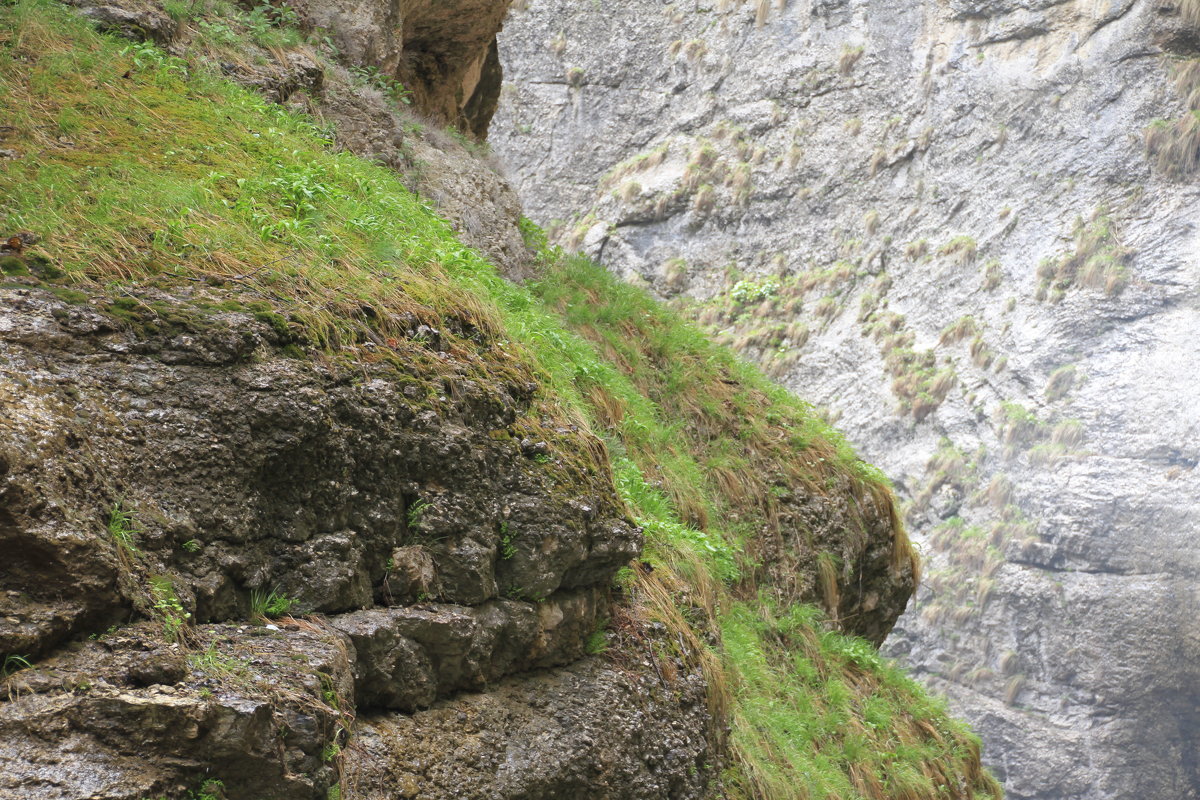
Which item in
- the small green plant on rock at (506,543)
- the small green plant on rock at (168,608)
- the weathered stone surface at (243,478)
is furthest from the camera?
the small green plant on rock at (506,543)

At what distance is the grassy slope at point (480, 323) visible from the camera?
353cm

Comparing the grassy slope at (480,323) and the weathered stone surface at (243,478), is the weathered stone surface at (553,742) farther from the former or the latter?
the grassy slope at (480,323)

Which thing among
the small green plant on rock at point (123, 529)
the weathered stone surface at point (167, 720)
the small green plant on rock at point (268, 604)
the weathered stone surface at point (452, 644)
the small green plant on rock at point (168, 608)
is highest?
the small green plant on rock at point (123, 529)

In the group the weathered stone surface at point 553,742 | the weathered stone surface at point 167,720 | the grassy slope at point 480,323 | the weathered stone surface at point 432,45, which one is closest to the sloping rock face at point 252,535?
the weathered stone surface at point 167,720

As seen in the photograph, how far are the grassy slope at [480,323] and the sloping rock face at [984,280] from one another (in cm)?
1339

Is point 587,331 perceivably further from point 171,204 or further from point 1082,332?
point 1082,332

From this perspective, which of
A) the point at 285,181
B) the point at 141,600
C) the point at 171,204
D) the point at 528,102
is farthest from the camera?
the point at 528,102

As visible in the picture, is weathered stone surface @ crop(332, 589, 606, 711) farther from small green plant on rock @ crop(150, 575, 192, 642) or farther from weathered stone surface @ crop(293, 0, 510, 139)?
weathered stone surface @ crop(293, 0, 510, 139)

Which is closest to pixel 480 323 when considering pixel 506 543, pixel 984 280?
pixel 506 543

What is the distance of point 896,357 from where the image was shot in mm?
22812

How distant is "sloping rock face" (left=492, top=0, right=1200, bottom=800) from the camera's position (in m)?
19.8

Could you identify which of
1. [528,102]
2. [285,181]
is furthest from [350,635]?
[528,102]

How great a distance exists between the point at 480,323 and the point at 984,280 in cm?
2036

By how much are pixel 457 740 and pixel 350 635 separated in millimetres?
571
